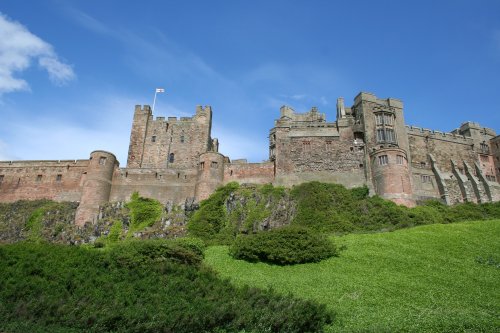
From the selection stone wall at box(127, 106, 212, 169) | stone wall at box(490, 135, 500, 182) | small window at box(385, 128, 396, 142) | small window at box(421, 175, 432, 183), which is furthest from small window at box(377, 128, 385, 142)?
stone wall at box(127, 106, 212, 169)

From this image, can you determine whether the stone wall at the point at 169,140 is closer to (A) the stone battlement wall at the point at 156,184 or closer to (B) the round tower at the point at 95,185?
(A) the stone battlement wall at the point at 156,184

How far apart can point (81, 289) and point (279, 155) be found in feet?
96.0

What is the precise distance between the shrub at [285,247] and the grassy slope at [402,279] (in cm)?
68

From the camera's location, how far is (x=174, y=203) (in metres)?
43.2

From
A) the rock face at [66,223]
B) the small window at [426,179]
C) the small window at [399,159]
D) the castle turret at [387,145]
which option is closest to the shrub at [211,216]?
the rock face at [66,223]

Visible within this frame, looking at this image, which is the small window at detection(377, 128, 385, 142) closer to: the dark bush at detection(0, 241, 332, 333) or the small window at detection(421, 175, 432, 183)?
the small window at detection(421, 175, 432, 183)

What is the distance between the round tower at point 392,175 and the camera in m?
40.3

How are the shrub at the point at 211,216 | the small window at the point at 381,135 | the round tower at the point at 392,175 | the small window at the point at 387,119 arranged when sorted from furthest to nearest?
the small window at the point at 387,119
the small window at the point at 381,135
the round tower at the point at 392,175
the shrub at the point at 211,216

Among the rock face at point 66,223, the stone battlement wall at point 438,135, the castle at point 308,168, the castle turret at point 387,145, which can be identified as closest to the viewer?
the rock face at point 66,223

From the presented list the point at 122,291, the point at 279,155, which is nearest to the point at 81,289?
the point at 122,291

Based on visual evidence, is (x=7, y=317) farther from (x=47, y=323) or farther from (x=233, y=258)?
(x=233, y=258)

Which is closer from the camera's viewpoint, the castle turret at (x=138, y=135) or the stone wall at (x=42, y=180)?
the stone wall at (x=42, y=180)

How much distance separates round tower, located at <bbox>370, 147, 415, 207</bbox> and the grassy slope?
8.78 m

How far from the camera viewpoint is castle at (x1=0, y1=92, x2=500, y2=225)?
42906 millimetres
